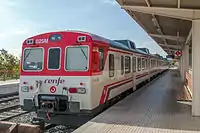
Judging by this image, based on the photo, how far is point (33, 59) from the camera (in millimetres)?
6664

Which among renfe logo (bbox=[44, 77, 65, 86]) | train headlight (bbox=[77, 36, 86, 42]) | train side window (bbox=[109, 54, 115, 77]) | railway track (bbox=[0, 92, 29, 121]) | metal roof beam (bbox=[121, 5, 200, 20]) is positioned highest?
metal roof beam (bbox=[121, 5, 200, 20])

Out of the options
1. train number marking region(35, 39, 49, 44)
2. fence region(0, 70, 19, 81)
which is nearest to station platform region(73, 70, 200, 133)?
train number marking region(35, 39, 49, 44)

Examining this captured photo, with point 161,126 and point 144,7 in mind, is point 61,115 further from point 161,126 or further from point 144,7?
point 144,7

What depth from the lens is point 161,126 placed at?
5430 millimetres

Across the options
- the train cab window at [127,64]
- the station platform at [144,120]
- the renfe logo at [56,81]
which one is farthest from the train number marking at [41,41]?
the train cab window at [127,64]

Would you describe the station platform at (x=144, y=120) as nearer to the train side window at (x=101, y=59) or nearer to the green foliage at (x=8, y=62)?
the train side window at (x=101, y=59)

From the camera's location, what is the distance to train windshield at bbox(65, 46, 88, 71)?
607cm

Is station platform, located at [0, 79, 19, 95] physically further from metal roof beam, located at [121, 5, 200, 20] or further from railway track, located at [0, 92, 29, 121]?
metal roof beam, located at [121, 5, 200, 20]

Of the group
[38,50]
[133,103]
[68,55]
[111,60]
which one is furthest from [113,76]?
[38,50]

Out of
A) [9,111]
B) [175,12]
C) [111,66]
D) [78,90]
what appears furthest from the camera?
[9,111]

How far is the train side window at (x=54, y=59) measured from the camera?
20.9 feet

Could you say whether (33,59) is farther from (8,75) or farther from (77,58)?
(8,75)

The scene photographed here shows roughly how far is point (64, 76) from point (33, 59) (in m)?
1.16

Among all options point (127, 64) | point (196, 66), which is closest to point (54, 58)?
point (196, 66)
